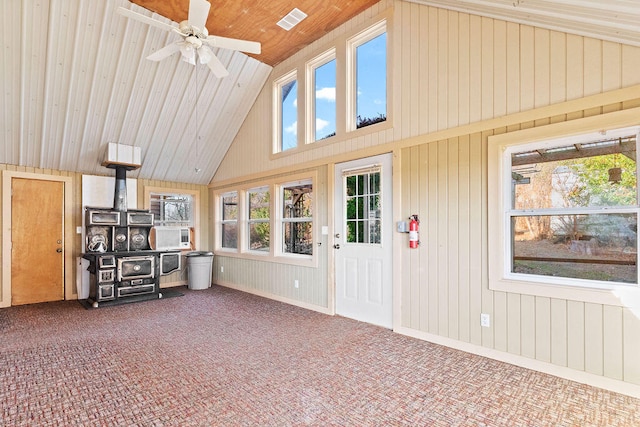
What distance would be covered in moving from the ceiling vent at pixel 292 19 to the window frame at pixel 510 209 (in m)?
2.92

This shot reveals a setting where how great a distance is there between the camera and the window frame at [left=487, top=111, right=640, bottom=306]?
2.58 metres

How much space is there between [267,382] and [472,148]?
2.89 metres

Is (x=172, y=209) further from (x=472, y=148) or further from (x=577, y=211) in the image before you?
(x=577, y=211)

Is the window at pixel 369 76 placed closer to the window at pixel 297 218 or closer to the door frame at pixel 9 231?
the window at pixel 297 218

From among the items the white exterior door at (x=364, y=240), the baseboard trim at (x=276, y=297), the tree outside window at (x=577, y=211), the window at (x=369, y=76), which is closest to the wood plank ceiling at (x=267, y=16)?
the window at (x=369, y=76)

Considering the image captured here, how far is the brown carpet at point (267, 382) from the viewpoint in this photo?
2219 millimetres

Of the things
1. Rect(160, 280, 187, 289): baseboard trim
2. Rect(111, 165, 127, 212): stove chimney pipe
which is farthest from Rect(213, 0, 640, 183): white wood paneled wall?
Rect(160, 280, 187, 289): baseboard trim

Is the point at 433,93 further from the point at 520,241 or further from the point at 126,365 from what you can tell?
the point at 126,365

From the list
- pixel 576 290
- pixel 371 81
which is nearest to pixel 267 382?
pixel 576 290

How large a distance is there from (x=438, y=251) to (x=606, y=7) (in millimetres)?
2373

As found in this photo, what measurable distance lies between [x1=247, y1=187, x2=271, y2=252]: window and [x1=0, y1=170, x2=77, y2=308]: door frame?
10.2 ft

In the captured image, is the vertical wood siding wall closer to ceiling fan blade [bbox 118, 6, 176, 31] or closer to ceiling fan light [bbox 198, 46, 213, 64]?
ceiling fan light [bbox 198, 46, 213, 64]

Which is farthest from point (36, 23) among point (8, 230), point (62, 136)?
point (8, 230)

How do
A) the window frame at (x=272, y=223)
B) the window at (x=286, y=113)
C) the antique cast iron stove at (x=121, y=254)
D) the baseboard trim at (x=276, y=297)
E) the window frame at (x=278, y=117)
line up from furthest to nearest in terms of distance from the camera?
the window frame at (x=278, y=117)
the window at (x=286, y=113)
the antique cast iron stove at (x=121, y=254)
the window frame at (x=272, y=223)
the baseboard trim at (x=276, y=297)
